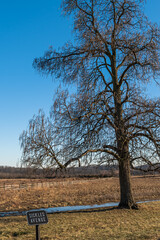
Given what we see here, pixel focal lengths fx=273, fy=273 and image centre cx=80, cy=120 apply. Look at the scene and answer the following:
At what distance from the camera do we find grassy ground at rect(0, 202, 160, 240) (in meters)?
7.39

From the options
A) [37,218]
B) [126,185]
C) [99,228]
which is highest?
[126,185]

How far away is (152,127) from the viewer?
10281mm

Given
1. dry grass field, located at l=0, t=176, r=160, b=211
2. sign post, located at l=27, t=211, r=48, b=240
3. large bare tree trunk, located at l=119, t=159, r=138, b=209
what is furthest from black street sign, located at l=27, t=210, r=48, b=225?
dry grass field, located at l=0, t=176, r=160, b=211

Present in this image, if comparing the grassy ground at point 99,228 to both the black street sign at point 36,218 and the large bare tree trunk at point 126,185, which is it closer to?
the large bare tree trunk at point 126,185

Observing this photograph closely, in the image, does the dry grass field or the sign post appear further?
the dry grass field

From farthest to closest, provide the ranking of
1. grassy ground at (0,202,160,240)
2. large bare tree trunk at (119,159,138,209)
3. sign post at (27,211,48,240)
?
large bare tree trunk at (119,159,138,209) < grassy ground at (0,202,160,240) < sign post at (27,211,48,240)

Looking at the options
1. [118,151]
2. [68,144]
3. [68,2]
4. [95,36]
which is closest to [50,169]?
[68,144]

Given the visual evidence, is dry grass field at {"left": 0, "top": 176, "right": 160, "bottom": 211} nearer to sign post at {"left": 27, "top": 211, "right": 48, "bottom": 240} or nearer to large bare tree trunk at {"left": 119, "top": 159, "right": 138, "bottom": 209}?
large bare tree trunk at {"left": 119, "top": 159, "right": 138, "bottom": 209}

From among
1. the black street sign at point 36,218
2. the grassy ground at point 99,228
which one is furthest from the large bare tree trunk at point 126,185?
the black street sign at point 36,218

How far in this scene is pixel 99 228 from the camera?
→ 27.8 feet

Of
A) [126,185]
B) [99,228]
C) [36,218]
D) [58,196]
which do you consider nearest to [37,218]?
[36,218]

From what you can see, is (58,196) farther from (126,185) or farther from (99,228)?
(99,228)

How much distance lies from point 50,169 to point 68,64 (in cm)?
433

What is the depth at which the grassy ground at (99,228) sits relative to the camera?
24.2 ft
